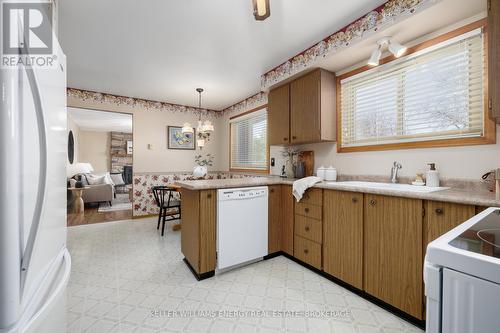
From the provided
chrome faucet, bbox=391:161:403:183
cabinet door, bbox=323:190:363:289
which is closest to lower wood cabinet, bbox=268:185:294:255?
cabinet door, bbox=323:190:363:289

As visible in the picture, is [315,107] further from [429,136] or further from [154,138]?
[154,138]

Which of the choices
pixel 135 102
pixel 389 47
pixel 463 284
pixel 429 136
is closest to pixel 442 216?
pixel 429 136

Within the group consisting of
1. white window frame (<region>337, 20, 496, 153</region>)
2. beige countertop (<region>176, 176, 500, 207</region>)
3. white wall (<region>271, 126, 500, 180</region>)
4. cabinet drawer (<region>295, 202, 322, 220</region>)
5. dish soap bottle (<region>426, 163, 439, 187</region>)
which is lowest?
cabinet drawer (<region>295, 202, 322, 220</region>)

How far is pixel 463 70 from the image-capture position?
159cm

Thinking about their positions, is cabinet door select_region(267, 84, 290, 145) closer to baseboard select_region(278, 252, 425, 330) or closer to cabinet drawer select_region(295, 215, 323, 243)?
cabinet drawer select_region(295, 215, 323, 243)

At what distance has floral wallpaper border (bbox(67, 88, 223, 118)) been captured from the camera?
12.1 ft

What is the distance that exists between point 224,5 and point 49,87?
1497 mm

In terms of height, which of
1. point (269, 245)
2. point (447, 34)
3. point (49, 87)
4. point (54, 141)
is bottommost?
point (269, 245)

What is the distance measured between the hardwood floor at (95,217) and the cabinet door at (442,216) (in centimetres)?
448

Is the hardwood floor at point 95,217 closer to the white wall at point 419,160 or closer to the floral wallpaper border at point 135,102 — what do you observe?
the floral wallpaper border at point 135,102

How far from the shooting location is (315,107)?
2.36m

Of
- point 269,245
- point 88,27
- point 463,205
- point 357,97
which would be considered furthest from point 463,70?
point 88,27

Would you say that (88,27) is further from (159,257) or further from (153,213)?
(153,213)

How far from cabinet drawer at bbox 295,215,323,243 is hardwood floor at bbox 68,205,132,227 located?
342 cm
